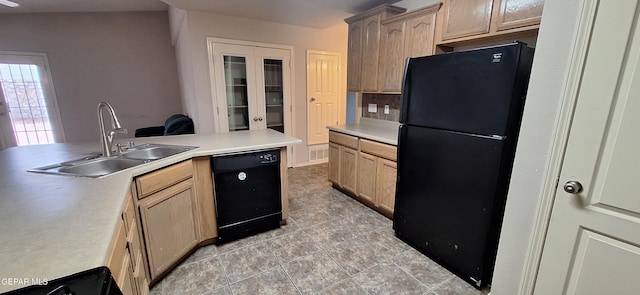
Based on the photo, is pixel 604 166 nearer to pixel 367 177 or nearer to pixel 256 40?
pixel 367 177

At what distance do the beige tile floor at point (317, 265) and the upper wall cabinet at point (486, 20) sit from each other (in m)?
1.80

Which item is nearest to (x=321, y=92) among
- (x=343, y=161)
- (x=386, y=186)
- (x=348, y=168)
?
(x=343, y=161)

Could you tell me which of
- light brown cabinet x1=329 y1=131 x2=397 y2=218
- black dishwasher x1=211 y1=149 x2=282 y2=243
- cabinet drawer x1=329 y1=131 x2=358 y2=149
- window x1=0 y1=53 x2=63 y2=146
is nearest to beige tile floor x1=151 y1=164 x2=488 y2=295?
black dishwasher x1=211 y1=149 x2=282 y2=243

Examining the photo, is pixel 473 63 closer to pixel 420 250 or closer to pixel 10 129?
pixel 420 250

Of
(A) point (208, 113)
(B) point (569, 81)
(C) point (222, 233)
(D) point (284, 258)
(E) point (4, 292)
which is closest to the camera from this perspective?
(E) point (4, 292)

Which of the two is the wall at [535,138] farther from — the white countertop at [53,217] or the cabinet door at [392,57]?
the white countertop at [53,217]

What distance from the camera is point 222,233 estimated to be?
2160mm

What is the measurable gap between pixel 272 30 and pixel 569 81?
3.57 metres

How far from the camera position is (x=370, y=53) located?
2.98 meters

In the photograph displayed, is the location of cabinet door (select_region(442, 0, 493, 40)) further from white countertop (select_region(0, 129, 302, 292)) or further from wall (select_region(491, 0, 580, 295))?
white countertop (select_region(0, 129, 302, 292))

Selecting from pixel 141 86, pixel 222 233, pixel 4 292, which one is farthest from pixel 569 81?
pixel 141 86

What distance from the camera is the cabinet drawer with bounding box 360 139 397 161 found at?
238cm
